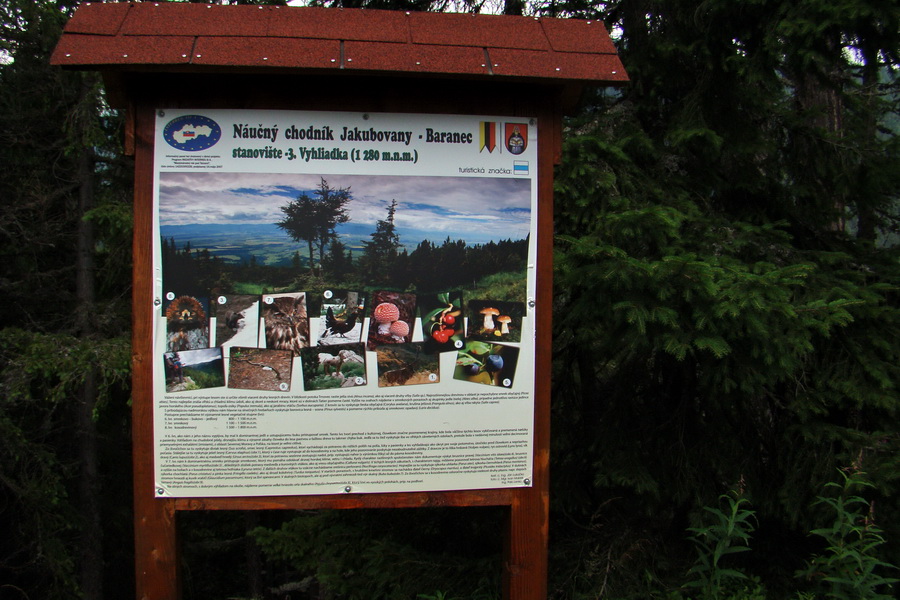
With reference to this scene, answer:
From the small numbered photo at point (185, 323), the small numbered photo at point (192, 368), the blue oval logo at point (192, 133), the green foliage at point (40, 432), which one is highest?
the blue oval logo at point (192, 133)

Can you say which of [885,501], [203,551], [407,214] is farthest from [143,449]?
[203,551]

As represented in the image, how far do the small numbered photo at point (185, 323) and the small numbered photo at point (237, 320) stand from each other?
0.19 feet

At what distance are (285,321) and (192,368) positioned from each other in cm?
46

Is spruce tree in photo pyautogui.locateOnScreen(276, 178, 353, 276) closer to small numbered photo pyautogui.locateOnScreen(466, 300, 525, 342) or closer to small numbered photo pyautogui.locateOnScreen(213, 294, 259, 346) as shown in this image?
small numbered photo pyautogui.locateOnScreen(213, 294, 259, 346)

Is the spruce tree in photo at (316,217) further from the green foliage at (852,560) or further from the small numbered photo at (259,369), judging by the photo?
the green foliage at (852,560)

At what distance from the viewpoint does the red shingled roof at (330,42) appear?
274 centimetres

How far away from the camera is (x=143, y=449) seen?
9.58 ft

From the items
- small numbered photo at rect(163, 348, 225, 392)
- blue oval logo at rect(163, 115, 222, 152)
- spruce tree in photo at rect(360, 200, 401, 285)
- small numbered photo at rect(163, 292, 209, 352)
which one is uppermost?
blue oval logo at rect(163, 115, 222, 152)

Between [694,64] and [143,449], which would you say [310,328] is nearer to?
[143,449]

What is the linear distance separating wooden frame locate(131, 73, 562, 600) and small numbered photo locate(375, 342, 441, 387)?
519mm

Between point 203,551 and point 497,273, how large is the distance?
10808 millimetres

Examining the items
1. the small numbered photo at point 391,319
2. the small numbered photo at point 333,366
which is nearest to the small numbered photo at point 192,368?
the small numbered photo at point 333,366

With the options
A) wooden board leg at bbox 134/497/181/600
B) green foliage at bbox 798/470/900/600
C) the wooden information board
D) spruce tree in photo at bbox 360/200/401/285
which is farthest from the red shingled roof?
green foliage at bbox 798/470/900/600

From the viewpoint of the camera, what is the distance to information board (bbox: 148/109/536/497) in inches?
114
